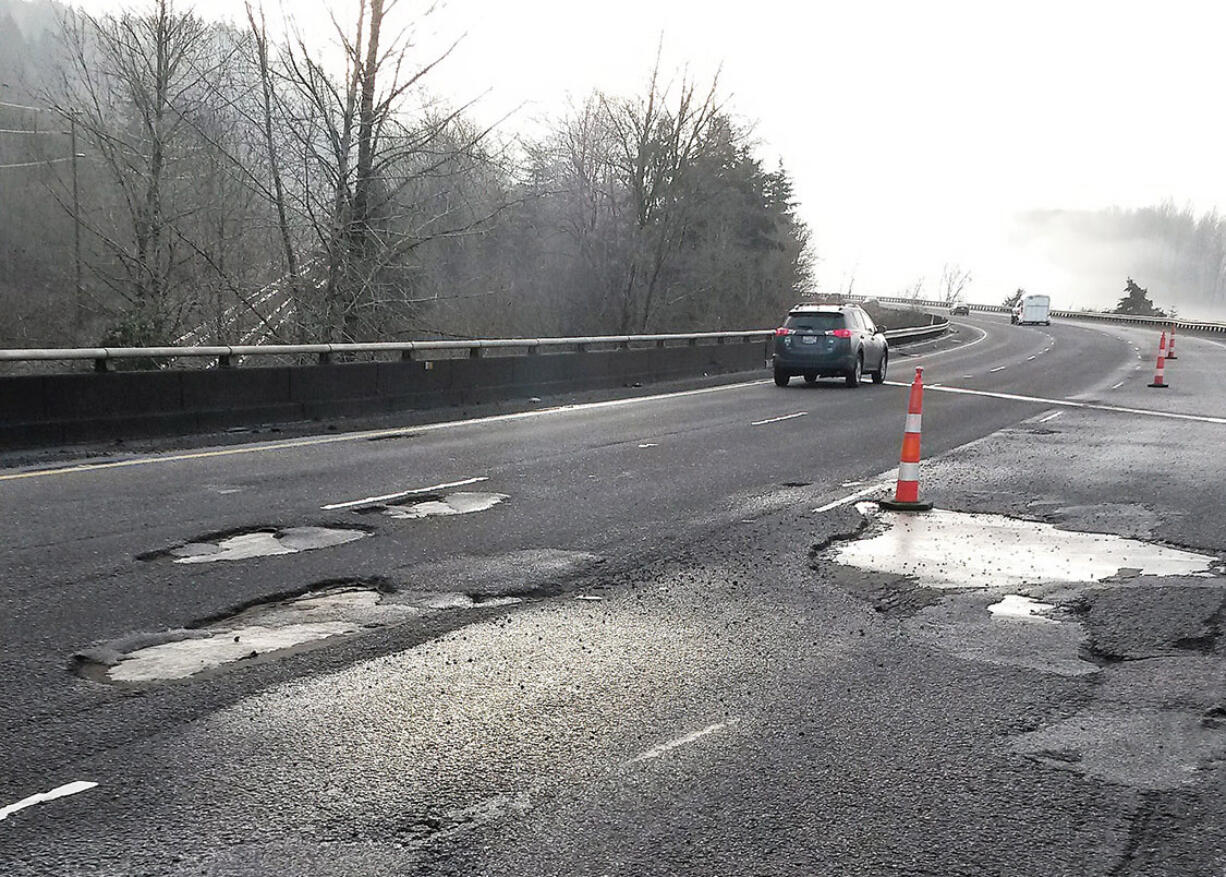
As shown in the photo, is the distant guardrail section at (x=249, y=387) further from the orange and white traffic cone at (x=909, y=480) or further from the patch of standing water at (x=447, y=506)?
the orange and white traffic cone at (x=909, y=480)

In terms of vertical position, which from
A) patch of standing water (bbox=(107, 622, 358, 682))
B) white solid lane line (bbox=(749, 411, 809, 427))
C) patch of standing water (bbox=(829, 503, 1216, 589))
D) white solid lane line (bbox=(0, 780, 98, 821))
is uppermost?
white solid lane line (bbox=(0, 780, 98, 821))

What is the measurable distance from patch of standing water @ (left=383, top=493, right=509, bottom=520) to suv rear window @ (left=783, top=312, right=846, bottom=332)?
16.1 metres

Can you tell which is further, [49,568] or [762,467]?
[762,467]

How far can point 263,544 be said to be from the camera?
8047 millimetres

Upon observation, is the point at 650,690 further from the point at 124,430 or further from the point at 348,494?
the point at 124,430

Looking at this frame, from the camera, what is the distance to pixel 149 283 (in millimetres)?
24188

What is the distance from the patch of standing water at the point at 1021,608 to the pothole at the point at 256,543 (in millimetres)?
4530

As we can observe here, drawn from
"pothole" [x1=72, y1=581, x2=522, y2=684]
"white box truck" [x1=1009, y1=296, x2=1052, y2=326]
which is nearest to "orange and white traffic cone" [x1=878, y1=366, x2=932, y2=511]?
"pothole" [x1=72, y1=581, x2=522, y2=684]

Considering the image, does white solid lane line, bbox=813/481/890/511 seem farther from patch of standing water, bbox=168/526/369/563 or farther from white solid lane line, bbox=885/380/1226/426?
white solid lane line, bbox=885/380/1226/426

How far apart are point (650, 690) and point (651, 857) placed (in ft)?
5.37

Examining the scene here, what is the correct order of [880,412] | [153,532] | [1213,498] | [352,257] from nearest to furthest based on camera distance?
1. [153,532]
2. [1213,498]
3. [880,412]
4. [352,257]

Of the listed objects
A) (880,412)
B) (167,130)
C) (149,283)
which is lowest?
(880,412)

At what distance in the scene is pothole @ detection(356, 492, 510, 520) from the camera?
9.44 metres

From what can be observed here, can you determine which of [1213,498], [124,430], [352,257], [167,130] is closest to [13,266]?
[167,130]
